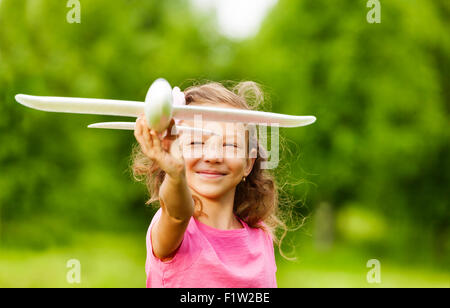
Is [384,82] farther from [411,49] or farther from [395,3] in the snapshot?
[395,3]

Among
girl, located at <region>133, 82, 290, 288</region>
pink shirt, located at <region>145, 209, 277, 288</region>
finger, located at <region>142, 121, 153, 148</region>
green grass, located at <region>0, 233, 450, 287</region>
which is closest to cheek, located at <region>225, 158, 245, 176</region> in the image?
girl, located at <region>133, 82, 290, 288</region>

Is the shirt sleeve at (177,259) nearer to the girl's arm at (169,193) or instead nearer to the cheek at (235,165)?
the girl's arm at (169,193)

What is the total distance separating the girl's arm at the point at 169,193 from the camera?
3.72 feet

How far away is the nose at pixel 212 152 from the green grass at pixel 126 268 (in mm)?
5876

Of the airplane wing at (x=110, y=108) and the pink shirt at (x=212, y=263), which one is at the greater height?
the airplane wing at (x=110, y=108)

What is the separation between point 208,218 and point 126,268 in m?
7.80

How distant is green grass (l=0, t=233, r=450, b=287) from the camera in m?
7.38

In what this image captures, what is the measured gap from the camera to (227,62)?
11227 mm

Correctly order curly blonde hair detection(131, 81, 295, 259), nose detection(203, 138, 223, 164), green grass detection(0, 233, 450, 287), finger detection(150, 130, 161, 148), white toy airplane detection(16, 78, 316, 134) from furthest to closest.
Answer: green grass detection(0, 233, 450, 287)
curly blonde hair detection(131, 81, 295, 259)
nose detection(203, 138, 223, 164)
finger detection(150, 130, 161, 148)
white toy airplane detection(16, 78, 316, 134)

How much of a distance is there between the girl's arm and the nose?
0.26m

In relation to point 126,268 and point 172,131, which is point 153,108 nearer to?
point 172,131

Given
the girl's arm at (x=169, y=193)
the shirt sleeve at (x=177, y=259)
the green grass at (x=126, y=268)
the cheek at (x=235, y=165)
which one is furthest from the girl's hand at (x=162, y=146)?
the green grass at (x=126, y=268)

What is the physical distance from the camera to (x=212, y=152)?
1578mm

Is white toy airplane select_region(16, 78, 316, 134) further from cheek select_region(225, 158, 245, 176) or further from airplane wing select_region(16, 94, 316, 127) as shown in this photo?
cheek select_region(225, 158, 245, 176)
